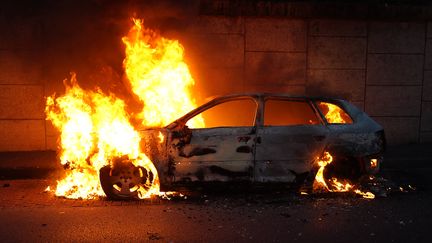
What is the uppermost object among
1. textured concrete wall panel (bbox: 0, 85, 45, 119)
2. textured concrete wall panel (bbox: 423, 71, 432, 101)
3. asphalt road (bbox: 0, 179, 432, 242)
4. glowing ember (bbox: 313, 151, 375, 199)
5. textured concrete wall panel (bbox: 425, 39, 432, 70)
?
textured concrete wall panel (bbox: 425, 39, 432, 70)

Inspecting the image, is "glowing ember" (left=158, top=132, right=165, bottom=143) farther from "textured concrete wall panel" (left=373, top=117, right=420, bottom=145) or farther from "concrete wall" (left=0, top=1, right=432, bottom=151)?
"textured concrete wall panel" (left=373, top=117, right=420, bottom=145)

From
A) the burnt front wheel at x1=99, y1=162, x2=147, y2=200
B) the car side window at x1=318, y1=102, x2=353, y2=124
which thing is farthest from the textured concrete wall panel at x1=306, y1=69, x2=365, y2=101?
the burnt front wheel at x1=99, y1=162, x2=147, y2=200

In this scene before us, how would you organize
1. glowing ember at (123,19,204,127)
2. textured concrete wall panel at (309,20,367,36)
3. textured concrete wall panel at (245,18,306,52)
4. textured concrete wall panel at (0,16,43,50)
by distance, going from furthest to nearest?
1. textured concrete wall panel at (309,20,367,36)
2. textured concrete wall panel at (245,18,306,52)
3. textured concrete wall panel at (0,16,43,50)
4. glowing ember at (123,19,204,127)

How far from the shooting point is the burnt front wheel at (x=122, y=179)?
6.30 m

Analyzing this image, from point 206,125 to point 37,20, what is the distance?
17.8 feet

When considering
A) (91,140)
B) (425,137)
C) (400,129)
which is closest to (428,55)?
(400,129)

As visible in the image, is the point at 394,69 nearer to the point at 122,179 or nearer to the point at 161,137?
the point at 161,137

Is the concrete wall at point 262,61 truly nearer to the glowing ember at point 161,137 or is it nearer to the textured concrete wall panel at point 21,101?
the textured concrete wall panel at point 21,101

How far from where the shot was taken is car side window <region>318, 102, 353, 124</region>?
6618 mm

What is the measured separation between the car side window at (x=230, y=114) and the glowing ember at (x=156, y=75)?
0.53 m

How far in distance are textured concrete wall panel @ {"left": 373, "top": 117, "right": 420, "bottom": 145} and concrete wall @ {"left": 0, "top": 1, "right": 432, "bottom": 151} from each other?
2 centimetres

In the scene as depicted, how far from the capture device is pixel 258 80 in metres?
10.2

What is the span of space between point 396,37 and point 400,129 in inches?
87.4

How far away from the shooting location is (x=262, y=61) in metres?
10.1
